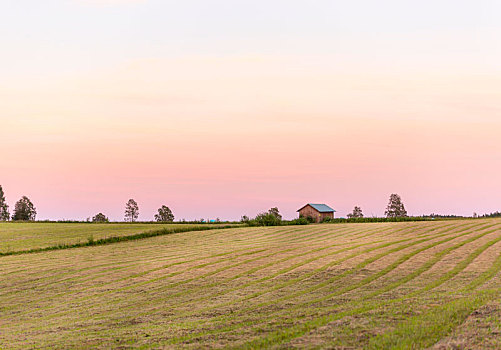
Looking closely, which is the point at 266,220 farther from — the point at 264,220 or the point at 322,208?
the point at 322,208

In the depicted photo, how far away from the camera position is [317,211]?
107688mm

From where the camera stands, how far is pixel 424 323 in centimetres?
1302

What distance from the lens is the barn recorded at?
10725 centimetres

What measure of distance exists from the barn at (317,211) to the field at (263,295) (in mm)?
58836

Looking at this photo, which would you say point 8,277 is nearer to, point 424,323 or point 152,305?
point 152,305

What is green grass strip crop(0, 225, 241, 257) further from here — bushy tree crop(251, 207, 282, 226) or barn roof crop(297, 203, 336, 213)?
barn roof crop(297, 203, 336, 213)

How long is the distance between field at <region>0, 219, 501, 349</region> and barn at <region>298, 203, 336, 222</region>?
58836 millimetres

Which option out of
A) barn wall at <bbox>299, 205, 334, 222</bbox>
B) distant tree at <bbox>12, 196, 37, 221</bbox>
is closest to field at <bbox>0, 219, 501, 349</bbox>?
barn wall at <bbox>299, 205, 334, 222</bbox>

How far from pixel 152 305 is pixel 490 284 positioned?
52.5ft

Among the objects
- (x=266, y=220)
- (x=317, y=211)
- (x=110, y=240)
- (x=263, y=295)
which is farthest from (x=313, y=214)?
(x=263, y=295)

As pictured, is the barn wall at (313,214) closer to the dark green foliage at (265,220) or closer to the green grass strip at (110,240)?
the dark green foliage at (265,220)

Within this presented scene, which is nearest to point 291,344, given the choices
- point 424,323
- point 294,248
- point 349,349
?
point 349,349

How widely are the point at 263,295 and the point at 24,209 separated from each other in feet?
424

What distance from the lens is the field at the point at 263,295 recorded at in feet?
42.5
